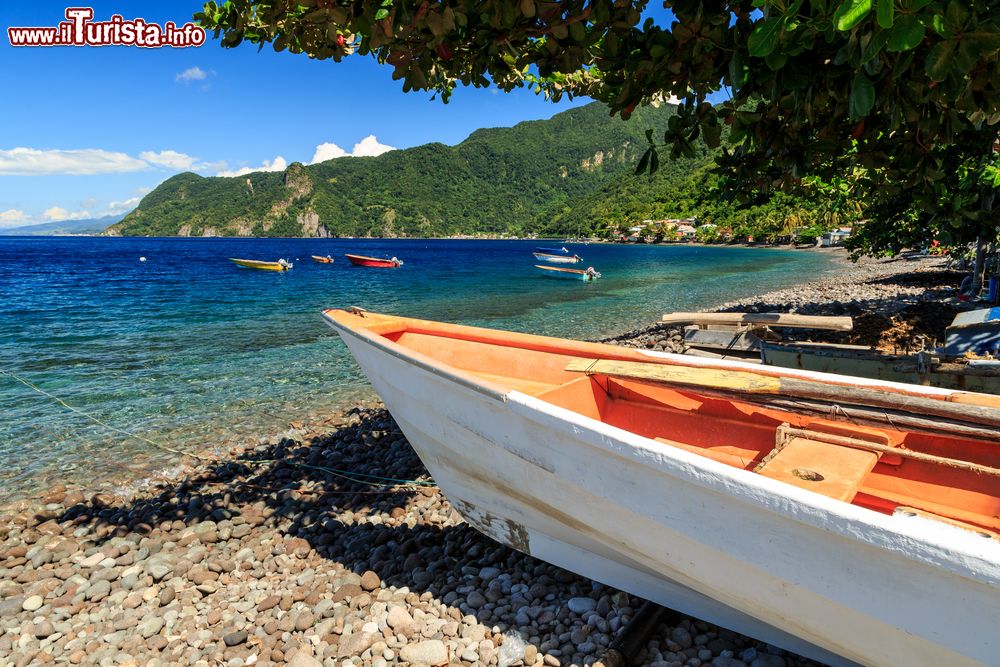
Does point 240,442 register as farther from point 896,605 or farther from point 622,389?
point 896,605

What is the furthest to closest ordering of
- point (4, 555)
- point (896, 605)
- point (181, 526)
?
point (181, 526), point (4, 555), point (896, 605)

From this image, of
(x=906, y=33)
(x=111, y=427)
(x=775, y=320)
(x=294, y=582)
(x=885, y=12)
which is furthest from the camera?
(x=775, y=320)

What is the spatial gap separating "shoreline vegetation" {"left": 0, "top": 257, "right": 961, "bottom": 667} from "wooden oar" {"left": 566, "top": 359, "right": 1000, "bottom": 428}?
163 cm

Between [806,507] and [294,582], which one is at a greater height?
[806,507]

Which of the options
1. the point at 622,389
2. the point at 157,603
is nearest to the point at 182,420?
the point at 157,603

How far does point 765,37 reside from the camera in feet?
7.99

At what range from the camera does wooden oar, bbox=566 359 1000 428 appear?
3189 millimetres

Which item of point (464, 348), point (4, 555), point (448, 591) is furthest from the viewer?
point (464, 348)

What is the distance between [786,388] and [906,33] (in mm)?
2370

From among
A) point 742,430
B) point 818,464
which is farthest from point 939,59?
point 742,430

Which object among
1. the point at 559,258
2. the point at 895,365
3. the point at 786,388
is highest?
the point at 786,388

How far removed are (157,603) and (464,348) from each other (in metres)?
3.54

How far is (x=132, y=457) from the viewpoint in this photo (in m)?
7.63

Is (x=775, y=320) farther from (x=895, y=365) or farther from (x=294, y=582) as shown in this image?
(x=294, y=582)
